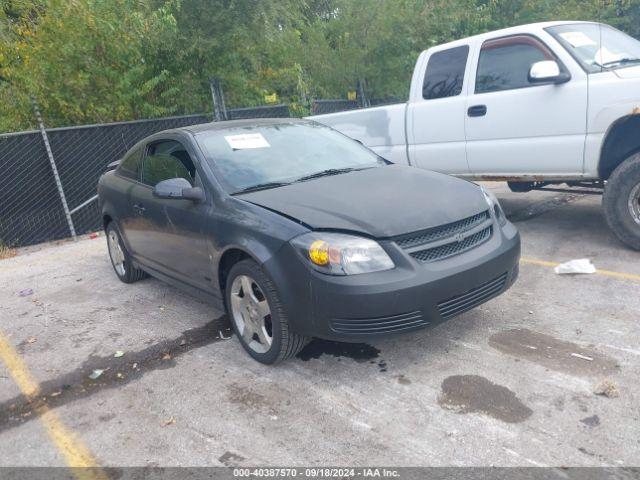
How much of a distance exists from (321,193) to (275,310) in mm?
867

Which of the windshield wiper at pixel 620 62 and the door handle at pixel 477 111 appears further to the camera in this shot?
the door handle at pixel 477 111

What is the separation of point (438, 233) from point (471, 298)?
47 centimetres

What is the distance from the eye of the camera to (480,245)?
3.57 m

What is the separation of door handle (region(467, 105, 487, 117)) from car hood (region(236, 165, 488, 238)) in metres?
2.02

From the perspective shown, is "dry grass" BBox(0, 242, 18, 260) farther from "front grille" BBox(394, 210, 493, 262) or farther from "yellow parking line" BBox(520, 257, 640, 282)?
"yellow parking line" BBox(520, 257, 640, 282)

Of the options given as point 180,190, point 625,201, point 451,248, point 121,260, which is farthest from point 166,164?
point 625,201

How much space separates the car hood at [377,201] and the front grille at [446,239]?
0.05 meters

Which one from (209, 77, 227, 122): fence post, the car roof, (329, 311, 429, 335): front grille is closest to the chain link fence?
(209, 77, 227, 122): fence post

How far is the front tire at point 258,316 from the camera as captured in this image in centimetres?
341

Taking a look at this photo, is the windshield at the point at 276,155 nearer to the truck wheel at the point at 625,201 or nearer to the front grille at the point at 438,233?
the front grille at the point at 438,233

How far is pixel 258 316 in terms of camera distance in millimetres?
3637

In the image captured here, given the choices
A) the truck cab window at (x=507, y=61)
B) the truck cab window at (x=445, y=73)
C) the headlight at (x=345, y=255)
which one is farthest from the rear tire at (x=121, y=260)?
the truck cab window at (x=507, y=61)

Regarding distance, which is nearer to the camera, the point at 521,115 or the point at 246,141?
the point at 246,141

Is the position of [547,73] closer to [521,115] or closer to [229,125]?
[521,115]
